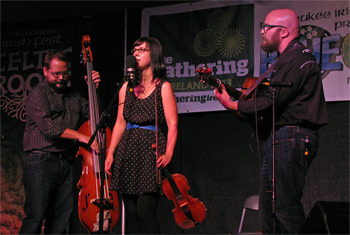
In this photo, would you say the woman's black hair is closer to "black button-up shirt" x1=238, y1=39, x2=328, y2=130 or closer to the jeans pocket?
"black button-up shirt" x1=238, y1=39, x2=328, y2=130

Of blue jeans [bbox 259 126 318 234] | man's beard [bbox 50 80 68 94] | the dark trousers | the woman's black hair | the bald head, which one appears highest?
the bald head

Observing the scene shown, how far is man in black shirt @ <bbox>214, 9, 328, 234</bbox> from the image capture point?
8.52 feet

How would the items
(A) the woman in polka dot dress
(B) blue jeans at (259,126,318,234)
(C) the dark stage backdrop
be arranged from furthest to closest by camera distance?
(C) the dark stage backdrop, (A) the woman in polka dot dress, (B) blue jeans at (259,126,318,234)

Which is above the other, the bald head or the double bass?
the bald head

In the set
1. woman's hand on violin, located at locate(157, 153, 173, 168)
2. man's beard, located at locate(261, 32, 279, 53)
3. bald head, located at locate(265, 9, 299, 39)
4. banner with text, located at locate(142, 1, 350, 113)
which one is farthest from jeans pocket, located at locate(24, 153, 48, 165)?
bald head, located at locate(265, 9, 299, 39)

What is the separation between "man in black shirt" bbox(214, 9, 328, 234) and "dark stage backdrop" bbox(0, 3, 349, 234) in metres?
1.95

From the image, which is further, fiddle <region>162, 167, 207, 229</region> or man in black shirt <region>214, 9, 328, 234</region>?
fiddle <region>162, 167, 207, 229</region>

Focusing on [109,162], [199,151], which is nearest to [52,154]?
[109,162]

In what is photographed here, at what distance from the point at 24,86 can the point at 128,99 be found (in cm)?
311

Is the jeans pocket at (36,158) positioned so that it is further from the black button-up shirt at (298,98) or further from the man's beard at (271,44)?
the man's beard at (271,44)

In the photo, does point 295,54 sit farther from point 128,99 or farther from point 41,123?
point 41,123

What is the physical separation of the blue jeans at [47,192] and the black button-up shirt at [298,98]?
1781 mm

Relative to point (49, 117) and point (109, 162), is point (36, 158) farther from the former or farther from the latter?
point (109, 162)

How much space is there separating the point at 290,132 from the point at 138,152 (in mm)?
1107
